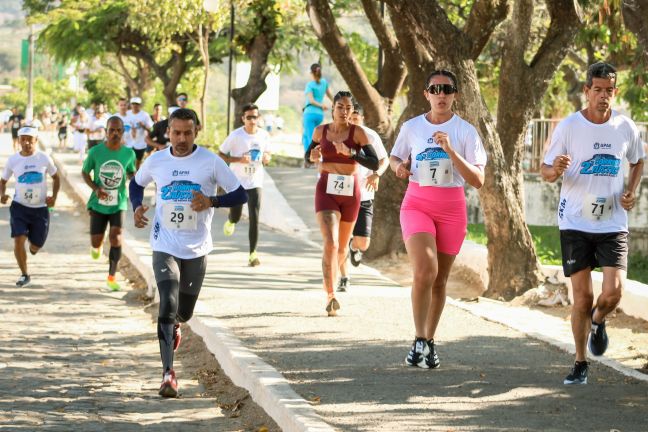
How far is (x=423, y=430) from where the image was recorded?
22.9 ft

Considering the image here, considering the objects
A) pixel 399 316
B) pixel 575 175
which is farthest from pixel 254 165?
pixel 575 175

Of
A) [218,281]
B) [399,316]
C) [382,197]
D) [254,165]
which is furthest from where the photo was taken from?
[382,197]

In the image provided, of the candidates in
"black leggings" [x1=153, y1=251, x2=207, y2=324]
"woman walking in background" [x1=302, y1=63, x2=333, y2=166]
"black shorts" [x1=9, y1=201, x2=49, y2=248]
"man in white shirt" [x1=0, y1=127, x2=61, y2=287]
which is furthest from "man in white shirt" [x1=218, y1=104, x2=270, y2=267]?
"woman walking in background" [x1=302, y1=63, x2=333, y2=166]

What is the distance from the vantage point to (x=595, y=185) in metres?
8.12

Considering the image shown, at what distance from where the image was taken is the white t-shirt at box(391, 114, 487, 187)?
8719 mm

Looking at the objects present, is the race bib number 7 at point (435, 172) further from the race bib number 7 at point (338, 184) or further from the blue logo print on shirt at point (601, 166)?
the race bib number 7 at point (338, 184)

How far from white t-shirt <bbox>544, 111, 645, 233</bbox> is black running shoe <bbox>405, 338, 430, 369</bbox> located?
4.17 ft

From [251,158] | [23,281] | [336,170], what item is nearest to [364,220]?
[251,158]

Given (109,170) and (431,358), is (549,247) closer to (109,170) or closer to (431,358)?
(109,170)

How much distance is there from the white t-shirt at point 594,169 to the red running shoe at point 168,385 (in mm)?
2666

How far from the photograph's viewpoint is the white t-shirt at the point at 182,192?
8.68 m

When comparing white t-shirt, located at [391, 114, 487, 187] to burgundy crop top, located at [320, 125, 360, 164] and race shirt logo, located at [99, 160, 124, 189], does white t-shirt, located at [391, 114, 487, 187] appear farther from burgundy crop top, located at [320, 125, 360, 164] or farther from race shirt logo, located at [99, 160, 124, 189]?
race shirt logo, located at [99, 160, 124, 189]

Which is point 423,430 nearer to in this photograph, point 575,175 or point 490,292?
point 575,175

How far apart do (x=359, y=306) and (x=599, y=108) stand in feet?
14.8
